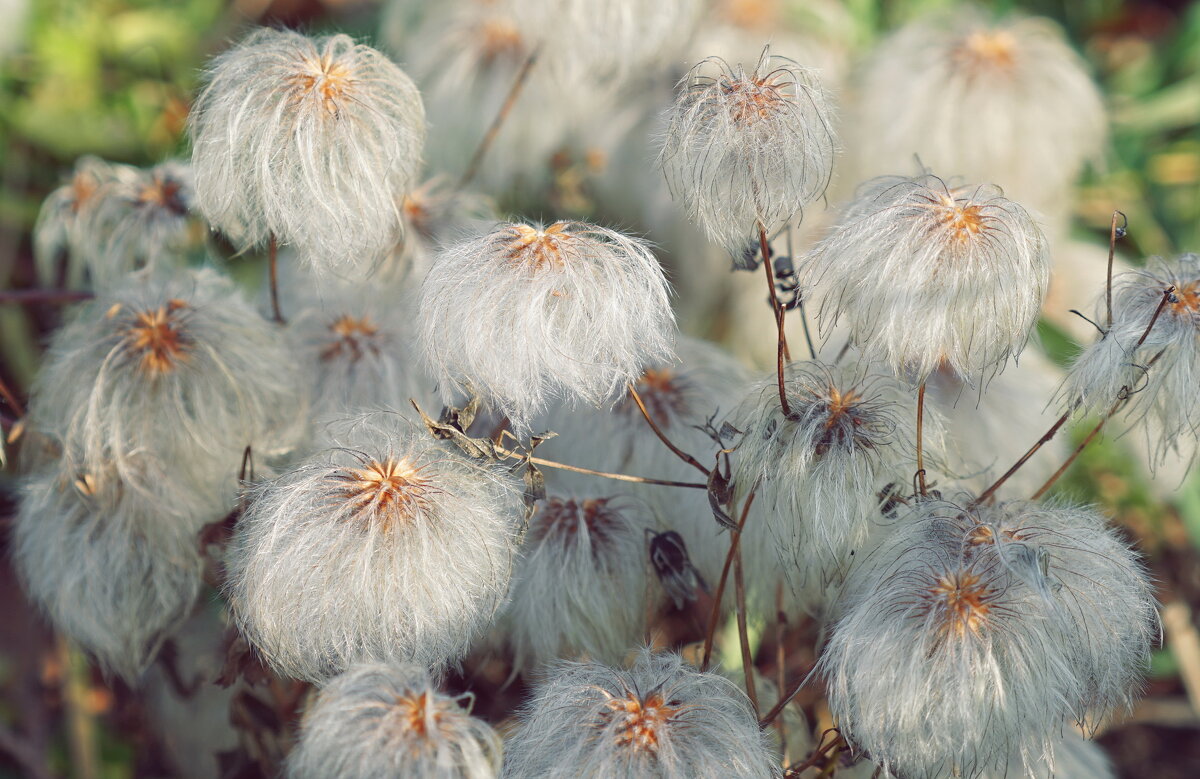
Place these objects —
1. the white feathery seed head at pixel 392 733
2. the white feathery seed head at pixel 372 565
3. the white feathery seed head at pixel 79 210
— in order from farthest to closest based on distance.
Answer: the white feathery seed head at pixel 79 210
the white feathery seed head at pixel 372 565
the white feathery seed head at pixel 392 733

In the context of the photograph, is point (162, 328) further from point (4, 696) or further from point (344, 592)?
point (4, 696)

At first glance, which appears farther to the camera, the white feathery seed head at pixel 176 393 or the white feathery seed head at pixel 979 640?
the white feathery seed head at pixel 176 393

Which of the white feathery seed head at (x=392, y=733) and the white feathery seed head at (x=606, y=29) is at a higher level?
the white feathery seed head at (x=606, y=29)

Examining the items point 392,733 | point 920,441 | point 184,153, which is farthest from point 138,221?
point 920,441

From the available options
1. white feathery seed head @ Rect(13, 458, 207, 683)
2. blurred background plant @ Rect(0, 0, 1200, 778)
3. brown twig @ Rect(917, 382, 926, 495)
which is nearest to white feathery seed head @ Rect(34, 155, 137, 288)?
white feathery seed head @ Rect(13, 458, 207, 683)

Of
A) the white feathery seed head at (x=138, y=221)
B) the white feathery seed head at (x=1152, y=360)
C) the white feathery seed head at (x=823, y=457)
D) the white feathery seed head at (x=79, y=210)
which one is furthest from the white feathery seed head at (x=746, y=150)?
the white feathery seed head at (x=79, y=210)

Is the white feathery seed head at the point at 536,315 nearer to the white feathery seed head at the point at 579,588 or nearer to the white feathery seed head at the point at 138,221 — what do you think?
the white feathery seed head at the point at 579,588

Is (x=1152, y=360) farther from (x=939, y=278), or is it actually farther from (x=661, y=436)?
(x=661, y=436)

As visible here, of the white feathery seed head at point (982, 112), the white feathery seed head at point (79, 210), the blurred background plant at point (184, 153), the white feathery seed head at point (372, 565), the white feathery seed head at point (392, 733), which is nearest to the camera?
the white feathery seed head at point (392, 733)

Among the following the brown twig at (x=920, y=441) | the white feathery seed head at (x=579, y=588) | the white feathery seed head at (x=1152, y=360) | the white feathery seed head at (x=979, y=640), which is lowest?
the white feathery seed head at (x=579, y=588)
